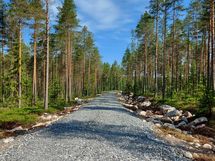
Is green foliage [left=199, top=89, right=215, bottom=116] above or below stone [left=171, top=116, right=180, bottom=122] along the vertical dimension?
above

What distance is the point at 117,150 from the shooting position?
955 centimetres

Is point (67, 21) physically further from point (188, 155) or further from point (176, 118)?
point (188, 155)

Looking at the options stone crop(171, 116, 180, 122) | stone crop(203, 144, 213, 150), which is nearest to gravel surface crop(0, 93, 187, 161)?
stone crop(203, 144, 213, 150)

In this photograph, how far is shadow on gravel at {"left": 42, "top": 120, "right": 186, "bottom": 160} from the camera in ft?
31.8

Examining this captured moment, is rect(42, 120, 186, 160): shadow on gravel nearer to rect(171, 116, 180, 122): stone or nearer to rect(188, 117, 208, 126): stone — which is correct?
rect(188, 117, 208, 126): stone

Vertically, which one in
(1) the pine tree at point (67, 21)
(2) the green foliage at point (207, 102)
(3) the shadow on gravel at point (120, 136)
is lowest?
(3) the shadow on gravel at point (120, 136)

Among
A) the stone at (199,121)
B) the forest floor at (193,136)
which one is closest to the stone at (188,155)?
the forest floor at (193,136)

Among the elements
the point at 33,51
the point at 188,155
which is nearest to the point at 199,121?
the point at 188,155

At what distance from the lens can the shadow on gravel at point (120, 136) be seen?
9.69m

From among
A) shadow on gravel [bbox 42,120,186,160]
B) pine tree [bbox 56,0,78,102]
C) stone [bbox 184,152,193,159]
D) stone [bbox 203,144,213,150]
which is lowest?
stone [bbox 203,144,213,150]

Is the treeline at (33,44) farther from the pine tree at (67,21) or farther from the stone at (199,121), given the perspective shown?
the stone at (199,121)

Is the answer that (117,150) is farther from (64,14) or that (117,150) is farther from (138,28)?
(138,28)

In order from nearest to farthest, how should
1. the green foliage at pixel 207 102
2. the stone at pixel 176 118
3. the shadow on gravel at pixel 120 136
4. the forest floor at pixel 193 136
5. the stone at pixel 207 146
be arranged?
the shadow on gravel at pixel 120 136
the forest floor at pixel 193 136
the stone at pixel 207 146
the green foliage at pixel 207 102
the stone at pixel 176 118

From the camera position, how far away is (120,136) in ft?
40.1
